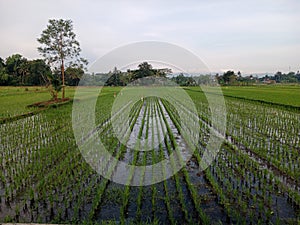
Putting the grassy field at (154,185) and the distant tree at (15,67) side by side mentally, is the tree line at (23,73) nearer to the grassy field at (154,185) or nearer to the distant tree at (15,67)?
the distant tree at (15,67)

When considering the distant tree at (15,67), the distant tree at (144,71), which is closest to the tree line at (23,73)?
the distant tree at (15,67)

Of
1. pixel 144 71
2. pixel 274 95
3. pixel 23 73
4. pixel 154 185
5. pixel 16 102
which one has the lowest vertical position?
pixel 154 185

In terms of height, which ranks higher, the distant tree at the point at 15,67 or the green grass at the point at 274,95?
the distant tree at the point at 15,67

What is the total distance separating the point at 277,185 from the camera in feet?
14.3

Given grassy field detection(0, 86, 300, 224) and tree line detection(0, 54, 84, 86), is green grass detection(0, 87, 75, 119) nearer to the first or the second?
tree line detection(0, 54, 84, 86)

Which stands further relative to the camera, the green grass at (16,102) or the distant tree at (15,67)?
the distant tree at (15,67)

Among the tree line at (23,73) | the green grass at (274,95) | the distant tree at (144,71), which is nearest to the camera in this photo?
the green grass at (274,95)

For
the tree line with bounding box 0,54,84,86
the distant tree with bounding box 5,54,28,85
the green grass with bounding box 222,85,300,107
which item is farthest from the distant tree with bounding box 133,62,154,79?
the distant tree with bounding box 5,54,28,85

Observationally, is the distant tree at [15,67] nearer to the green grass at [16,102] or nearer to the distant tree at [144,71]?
the green grass at [16,102]

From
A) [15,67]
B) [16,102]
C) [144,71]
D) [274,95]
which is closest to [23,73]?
[15,67]

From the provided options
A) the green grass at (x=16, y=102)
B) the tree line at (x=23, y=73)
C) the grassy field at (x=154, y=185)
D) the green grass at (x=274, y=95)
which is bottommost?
the grassy field at (x=154, y=185)

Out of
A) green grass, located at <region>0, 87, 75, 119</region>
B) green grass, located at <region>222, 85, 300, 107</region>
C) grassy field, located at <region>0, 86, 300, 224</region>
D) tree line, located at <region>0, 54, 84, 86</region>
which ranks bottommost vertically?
grassy field, located at <region>0, 86, 300, 224</region>

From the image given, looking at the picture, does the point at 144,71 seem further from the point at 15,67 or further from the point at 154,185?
the point at 154,185

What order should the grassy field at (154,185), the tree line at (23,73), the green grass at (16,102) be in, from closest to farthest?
1. the grassy field at (154,185)
2. the green grass at (16,102)
3. the tree line at (23,73)
